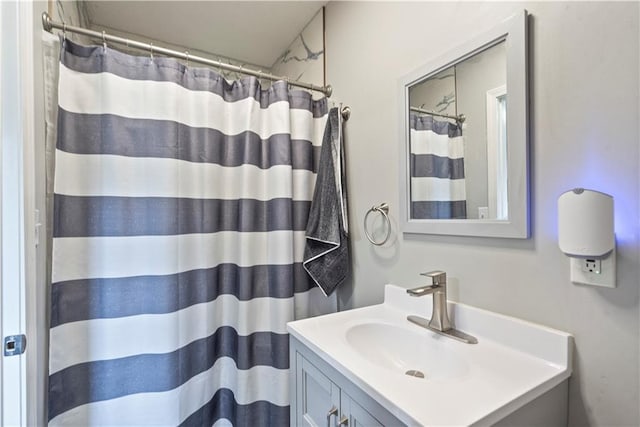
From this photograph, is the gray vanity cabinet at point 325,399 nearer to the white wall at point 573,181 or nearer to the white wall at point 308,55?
the white wall at point 573,181

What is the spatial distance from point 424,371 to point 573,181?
69 centimetres

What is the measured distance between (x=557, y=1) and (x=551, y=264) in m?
0.67

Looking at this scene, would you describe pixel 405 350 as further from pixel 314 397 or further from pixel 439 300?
pixel 314 397

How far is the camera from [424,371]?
0.93 metres

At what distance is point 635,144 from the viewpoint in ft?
2.04

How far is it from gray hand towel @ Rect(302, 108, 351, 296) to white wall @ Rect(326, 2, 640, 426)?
42cm

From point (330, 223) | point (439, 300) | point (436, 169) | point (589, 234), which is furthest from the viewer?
point (330, 223)

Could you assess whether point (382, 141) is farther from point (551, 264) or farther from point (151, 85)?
point (151, 85)

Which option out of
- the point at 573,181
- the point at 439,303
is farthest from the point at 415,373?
the point at 573,181

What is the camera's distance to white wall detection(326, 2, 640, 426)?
2.06ft

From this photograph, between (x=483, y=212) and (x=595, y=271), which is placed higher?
(x=483, y=212)

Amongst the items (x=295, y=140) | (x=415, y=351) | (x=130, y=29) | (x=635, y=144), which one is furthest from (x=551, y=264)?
(x=130, y=29)

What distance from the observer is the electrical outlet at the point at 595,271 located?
64cm

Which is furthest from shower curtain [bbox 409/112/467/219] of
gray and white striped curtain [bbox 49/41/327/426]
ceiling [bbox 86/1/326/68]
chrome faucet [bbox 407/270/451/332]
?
ceiling [bbox 86/1/326/68]
